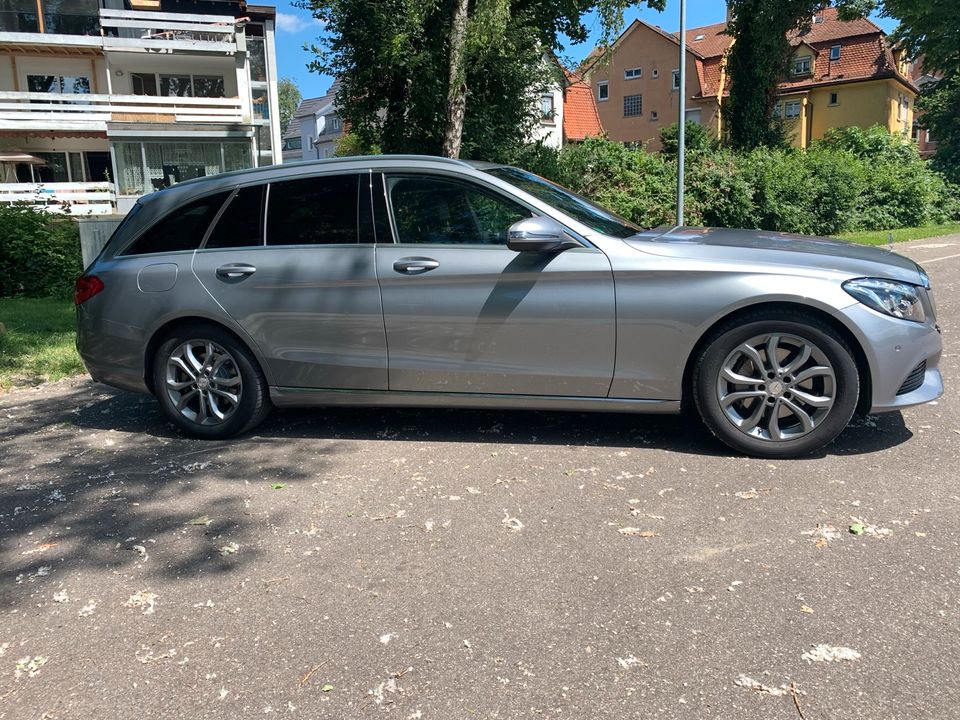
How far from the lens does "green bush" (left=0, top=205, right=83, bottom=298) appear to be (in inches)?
484

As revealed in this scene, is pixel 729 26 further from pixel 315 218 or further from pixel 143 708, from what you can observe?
pixel 143 708

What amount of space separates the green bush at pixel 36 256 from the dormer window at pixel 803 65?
167ft

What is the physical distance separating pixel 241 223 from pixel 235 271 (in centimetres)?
36

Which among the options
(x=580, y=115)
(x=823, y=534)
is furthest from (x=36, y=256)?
(x=580, y=115)

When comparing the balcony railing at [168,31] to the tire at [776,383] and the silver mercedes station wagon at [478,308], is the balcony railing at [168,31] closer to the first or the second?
the silver mercedes station wagon at [478,308]

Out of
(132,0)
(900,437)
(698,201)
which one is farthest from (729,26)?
(900,437)

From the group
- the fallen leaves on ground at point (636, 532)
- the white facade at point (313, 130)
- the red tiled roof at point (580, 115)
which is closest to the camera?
the fallen leaves on ground at point (636, 532)

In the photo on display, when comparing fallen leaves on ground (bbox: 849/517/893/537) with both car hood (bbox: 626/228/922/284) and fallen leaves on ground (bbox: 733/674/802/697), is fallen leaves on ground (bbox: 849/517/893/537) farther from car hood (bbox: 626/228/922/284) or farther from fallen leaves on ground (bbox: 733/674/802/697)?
car hood (bbox: 626/228/922/284)

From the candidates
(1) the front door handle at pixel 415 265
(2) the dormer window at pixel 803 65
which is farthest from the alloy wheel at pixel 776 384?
(2) the dormer window at pixel 803 65

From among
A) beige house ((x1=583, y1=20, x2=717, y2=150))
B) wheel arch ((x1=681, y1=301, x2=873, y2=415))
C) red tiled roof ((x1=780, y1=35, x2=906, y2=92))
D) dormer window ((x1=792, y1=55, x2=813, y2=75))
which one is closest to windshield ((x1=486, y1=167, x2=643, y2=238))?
wheel arch ((x1=681, y1=301, x2=873, y2=415))

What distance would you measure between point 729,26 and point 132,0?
2332 centimetres

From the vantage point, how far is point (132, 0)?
109 feet

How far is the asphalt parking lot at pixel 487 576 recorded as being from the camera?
262 cm

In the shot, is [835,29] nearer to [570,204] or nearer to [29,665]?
[570,204]
